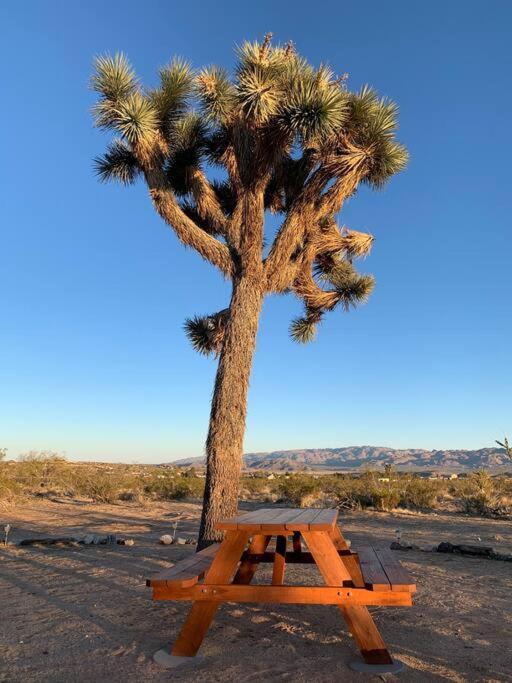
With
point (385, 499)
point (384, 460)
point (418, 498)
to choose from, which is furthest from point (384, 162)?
point (384, 460)

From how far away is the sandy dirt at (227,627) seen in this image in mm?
3295

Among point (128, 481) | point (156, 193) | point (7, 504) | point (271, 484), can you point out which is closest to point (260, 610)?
point (156, 193)

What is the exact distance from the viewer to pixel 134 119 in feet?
24.9

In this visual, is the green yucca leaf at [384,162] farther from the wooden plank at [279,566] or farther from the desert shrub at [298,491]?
the desert shrub at [298,491]

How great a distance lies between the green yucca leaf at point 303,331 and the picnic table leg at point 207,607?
7.96m

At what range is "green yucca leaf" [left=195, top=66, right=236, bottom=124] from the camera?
801cm

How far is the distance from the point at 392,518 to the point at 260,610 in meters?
8.40

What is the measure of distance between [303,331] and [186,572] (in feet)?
26.7

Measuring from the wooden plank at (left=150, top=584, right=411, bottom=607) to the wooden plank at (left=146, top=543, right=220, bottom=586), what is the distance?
0.06 m

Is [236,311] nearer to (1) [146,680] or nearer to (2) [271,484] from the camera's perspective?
(1) [146,680]

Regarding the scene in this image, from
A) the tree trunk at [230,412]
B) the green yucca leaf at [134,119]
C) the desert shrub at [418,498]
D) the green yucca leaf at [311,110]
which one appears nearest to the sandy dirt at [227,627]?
the tree trunk at [230,412]

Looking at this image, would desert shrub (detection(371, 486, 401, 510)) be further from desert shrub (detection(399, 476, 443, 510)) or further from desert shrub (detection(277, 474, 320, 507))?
desert shrub (detection(277, 474, 320, 507))

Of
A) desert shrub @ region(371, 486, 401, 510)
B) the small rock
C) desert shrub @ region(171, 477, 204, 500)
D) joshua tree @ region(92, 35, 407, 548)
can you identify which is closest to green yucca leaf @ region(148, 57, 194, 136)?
joshua tree @ region(92, 35, 407, 548)

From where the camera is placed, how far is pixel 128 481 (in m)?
18.5
